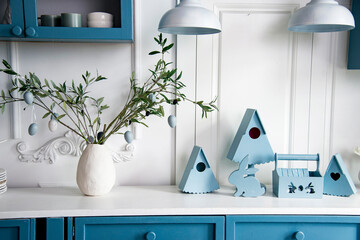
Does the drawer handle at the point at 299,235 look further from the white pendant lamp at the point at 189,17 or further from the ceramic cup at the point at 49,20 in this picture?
the ceramic cup at the point at 49,20

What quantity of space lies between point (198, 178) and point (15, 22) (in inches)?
47.8

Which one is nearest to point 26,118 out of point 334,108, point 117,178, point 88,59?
point 88,59

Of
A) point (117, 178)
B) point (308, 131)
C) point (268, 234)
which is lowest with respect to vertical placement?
point (268, 234)

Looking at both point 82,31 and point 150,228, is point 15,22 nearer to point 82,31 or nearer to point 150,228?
A: point 82,31

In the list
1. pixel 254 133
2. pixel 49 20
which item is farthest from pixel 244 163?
pixel 49 20

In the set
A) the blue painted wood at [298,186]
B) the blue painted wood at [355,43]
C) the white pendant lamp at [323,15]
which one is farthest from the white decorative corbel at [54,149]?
the blue painted wood at [355,43]

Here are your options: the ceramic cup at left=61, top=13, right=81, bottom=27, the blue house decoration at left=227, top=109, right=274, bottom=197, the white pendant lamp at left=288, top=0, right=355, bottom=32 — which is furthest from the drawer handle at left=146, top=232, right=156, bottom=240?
the white pendant lamp at left=288, top=0, right=355, bottom=32

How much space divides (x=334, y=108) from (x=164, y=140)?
3.43 feet

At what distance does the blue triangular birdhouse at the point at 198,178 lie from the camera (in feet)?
6.58

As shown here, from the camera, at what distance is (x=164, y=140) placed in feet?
7.29

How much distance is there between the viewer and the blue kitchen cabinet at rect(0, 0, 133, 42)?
1805mm

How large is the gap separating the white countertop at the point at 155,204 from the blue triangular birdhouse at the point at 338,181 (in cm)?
4

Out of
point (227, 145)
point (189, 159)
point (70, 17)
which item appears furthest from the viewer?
point (227, 145)

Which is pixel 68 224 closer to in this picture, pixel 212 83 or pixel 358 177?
pixel 212 83
